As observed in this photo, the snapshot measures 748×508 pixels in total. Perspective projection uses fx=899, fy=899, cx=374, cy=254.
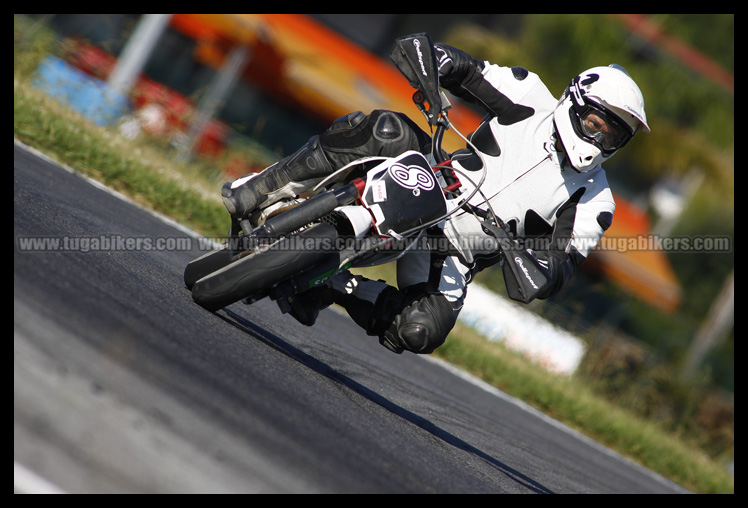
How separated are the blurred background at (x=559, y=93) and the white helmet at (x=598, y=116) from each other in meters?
6.93

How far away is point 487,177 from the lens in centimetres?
507

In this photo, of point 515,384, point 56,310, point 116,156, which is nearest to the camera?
point 56,310

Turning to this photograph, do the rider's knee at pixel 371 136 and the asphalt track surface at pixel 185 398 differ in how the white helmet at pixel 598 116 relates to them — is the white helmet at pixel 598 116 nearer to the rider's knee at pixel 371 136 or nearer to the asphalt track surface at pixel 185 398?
the rider's knee at pixel 371 136

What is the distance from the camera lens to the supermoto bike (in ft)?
13.5

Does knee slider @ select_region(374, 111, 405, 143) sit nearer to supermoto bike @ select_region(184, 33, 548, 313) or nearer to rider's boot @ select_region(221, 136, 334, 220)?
supermoto bike @ select_region(184, 33, 548, 313)

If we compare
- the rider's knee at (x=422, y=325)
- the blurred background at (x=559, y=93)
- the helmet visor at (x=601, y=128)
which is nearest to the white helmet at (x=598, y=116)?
the helmet visor at (x=601, y=128)

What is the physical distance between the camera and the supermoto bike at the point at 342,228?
4.12 metres

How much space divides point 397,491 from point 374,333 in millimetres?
1916

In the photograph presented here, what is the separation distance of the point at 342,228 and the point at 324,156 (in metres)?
0.59

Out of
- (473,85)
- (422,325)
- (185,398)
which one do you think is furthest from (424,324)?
(185,398)
